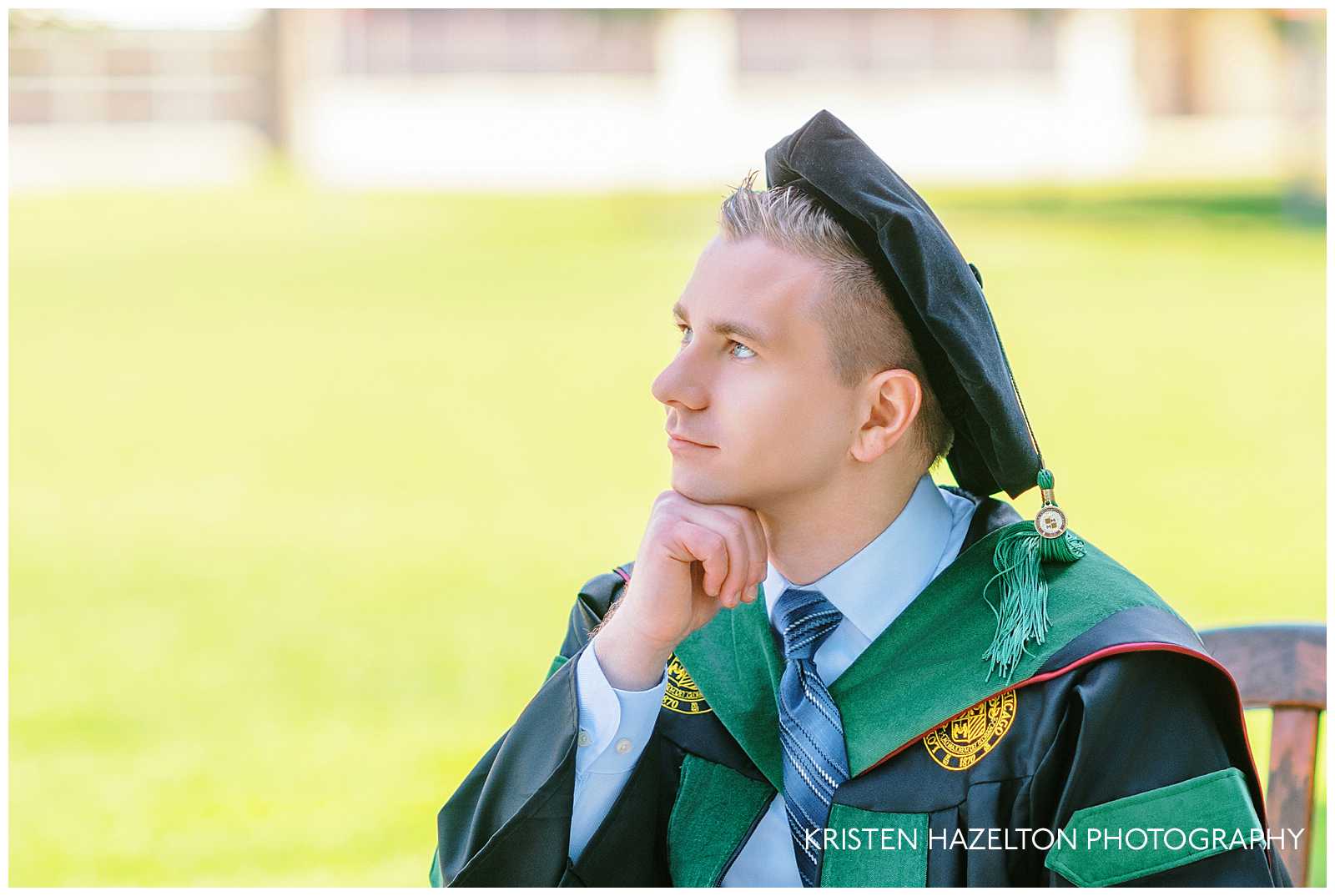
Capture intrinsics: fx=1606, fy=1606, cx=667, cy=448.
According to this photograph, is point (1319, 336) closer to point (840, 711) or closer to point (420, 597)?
point (420, 597)

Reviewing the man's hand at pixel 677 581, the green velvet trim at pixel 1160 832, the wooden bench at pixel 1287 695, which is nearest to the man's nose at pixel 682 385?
the man's hand at pixel 677 581

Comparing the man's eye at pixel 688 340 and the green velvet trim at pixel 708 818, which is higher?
the man's eye at pixel 688 340

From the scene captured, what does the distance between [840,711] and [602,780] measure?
13.9 inches

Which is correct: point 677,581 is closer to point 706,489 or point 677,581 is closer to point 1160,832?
point 706,489

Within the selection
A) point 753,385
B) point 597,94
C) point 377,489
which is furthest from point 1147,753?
point 597,94

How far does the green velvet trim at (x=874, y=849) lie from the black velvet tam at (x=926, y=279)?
530 millimetres

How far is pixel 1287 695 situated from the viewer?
9.12 ft

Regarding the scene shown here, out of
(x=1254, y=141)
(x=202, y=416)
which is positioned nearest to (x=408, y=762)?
(x=202, y=416)

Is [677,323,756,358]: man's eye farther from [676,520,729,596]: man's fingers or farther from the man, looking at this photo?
[676,520,729,596]: man's fingers

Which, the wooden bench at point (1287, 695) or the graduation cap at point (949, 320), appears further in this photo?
the wooden bench at point (1287, 695)

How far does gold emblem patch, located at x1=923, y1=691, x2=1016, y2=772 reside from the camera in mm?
2164

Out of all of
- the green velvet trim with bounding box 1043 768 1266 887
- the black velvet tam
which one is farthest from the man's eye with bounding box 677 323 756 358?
the green velvet trim with bounding box 1043 768 1266 887

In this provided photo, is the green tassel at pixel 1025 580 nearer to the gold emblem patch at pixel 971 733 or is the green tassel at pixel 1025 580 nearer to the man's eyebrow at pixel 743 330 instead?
the gold emblem patch at pixel 971 733

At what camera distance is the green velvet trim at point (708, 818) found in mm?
2297
